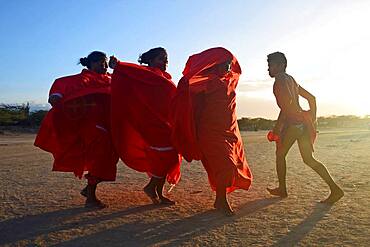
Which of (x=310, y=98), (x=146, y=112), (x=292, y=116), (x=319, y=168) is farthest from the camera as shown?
(x=310, y=98)

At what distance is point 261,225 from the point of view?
5.50 m

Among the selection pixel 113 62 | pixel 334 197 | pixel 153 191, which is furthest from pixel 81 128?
pixel 334 197

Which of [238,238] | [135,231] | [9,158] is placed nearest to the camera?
[238,238]

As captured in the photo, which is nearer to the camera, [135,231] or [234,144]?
[135,231]

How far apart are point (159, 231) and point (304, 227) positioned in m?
1.56

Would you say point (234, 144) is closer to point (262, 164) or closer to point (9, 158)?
point (262, 164)

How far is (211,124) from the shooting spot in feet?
20.6

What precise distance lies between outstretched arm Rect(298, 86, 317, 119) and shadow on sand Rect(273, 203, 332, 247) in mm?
1395

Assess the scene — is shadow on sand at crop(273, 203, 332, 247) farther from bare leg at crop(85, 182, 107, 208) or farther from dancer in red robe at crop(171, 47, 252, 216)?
bare leg at crop(85, 182, 107, 208)

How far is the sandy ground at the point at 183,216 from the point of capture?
500 centimetres

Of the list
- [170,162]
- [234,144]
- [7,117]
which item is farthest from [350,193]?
[7,117]

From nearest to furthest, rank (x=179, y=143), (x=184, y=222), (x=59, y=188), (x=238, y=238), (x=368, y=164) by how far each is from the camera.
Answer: (x=238, y=238)
(x=184, y=222)
(x=179, y=143)
(x=59, y=188)
(x=368, y=164)

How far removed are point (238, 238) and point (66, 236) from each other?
1790 millimetres

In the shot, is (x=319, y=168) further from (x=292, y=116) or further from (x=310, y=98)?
(x=310, y=98)
